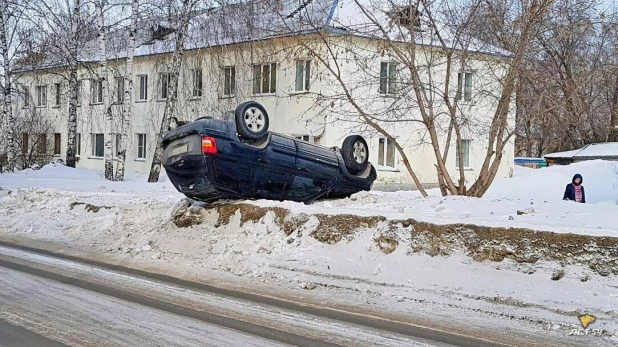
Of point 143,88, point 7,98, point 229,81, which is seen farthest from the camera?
point 143,88

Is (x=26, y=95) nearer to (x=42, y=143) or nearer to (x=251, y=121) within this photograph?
(x=42, y=143)

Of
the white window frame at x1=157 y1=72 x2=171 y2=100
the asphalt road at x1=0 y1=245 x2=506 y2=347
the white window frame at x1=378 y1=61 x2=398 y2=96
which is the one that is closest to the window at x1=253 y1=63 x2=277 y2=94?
the white window frame at x1=157 y1=72 x2=171 y2=100

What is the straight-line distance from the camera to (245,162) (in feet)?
34.8

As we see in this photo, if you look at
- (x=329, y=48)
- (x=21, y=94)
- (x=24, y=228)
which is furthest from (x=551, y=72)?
(x=21, y=94)

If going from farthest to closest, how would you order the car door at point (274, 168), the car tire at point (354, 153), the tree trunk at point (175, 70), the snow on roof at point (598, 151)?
1. the snow on roof at point (598, 151)
2. the tree trunk at point (175, 70)
3. the car tire at point (354, 153)
4. the car door at point (274, 168)

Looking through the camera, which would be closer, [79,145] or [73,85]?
[73,85]

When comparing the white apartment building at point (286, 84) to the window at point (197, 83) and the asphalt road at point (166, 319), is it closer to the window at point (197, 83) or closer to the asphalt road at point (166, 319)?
the window at point (197, 83)

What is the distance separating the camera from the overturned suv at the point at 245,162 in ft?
33.8

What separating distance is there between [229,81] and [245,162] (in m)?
14.8

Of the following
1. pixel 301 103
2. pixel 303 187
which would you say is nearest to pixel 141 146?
pixel 301 103

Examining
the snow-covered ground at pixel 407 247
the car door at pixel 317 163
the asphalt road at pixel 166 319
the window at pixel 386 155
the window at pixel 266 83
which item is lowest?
the asphalt road at pixel 166 319

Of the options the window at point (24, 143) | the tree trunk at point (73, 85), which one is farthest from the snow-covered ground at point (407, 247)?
the window at point (24, 143)

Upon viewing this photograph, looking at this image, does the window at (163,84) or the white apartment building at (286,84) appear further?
the window at (163,84)

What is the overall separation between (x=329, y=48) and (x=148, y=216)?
16.4ft
